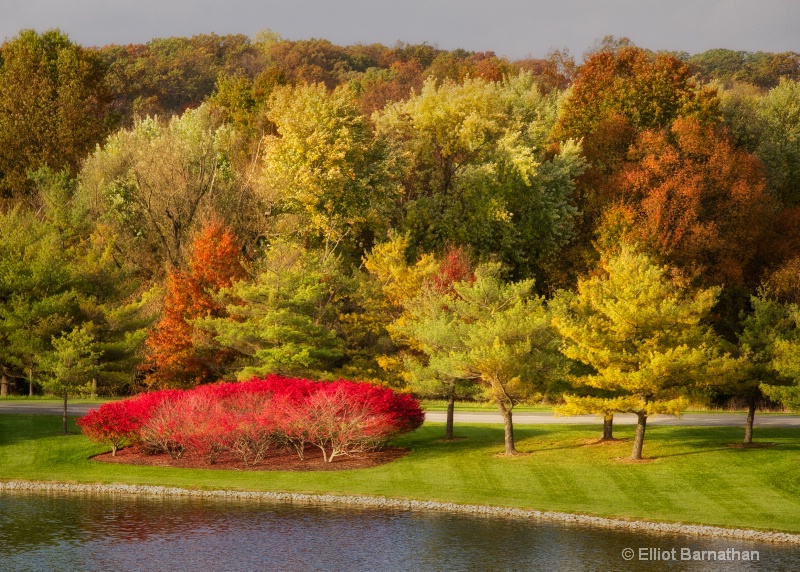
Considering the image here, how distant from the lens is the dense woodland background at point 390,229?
127 feet

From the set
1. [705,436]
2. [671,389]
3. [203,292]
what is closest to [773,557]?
[671,389]

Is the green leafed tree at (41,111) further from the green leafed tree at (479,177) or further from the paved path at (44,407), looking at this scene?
the paved path at (44,407)

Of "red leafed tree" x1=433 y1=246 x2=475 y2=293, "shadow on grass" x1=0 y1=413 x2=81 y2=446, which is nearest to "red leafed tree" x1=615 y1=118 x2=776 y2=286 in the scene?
"red leafed tree" x1=433 y1=246 x2=475 y2=293

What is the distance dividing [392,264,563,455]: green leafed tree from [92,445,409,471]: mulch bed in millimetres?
3775

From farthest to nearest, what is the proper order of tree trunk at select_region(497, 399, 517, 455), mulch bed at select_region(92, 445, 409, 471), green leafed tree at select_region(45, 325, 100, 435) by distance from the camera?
1. green leafed tree at select_region(45, 325, 100, 435)
2. tree trunk at select_region(497, 399, 517, 455)
3. mulch bed at select_region(92, 445, 409, 471)

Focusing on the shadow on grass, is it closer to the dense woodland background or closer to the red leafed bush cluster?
the dense woodland background

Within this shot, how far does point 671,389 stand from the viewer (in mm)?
35656

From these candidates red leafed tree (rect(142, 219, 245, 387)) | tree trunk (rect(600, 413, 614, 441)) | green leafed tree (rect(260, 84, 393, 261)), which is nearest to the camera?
tree trunk (rect(600, 413, 614, 441))

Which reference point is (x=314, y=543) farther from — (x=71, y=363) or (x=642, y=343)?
(x=71, y=363)

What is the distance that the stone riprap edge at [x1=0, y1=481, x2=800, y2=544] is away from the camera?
26.3 metres

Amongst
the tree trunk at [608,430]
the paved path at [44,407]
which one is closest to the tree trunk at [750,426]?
the tree trunk at [608,430]

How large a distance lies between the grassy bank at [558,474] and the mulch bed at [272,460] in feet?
2.31

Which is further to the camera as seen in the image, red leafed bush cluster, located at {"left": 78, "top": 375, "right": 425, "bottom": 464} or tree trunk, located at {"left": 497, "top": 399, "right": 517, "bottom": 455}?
tree trunk, located at {"left": 497, "top": 399, "right": 517, "bottom": 455}

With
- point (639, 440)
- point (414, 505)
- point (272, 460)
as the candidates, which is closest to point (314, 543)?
point (414, 505)
